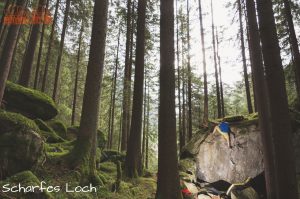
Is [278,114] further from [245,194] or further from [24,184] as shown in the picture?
[245,194]

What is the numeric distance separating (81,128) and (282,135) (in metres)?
5.78

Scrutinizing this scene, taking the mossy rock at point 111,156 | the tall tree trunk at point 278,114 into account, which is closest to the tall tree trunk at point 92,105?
the tall tree trunk at point 278,114

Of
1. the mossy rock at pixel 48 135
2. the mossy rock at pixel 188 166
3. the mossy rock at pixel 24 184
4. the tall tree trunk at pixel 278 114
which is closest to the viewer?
the mossy rock at pixel 24 184

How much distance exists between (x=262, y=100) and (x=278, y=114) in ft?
14.2

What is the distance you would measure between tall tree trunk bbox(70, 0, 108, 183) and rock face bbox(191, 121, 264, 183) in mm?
6626

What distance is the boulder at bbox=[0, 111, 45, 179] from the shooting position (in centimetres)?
584

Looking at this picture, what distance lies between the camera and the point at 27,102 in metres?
11.5

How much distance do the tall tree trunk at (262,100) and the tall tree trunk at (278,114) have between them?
12.2ft

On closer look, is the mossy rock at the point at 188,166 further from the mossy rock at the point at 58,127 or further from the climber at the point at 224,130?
the mossy rock at the point at 58,127

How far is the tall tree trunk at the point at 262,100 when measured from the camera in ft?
28.7

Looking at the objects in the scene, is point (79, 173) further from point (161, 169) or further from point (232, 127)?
point (232, 127)

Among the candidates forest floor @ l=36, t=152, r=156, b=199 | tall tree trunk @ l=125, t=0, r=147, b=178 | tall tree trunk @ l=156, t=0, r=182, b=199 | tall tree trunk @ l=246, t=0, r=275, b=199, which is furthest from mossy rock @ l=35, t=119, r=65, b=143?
tall tree trunk @ l=246, t=0, r=275, b=199

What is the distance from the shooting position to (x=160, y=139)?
23.5ft

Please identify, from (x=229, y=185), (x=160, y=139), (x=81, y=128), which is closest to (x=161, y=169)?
(x=160, y=139)
